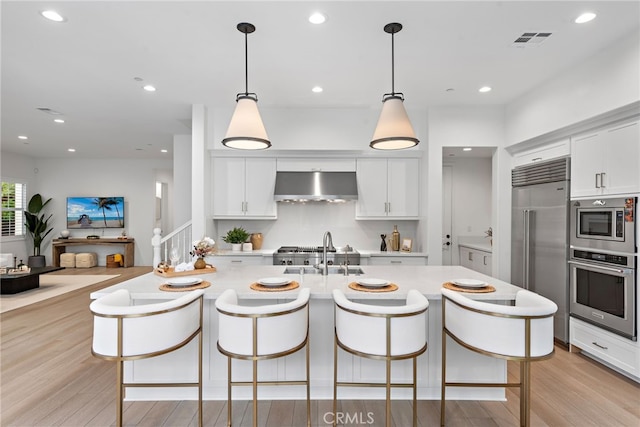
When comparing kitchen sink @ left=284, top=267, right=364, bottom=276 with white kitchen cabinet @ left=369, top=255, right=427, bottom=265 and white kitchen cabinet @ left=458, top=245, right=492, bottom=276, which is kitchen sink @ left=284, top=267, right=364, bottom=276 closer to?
white kitchen cabinet @ left=369, top=255, right=427, bottom=265

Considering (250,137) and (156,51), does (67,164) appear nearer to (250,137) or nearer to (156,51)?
(156,51)

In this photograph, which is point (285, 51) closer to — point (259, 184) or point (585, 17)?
point (259, 184)

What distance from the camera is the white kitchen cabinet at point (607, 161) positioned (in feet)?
9.16

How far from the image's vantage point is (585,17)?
2.47 meters

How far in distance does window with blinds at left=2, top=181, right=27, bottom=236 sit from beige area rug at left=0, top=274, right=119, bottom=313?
187 cm

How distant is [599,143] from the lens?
3098mm

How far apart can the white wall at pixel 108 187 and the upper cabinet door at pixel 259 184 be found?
502 centimetres

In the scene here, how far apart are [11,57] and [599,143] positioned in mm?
5419

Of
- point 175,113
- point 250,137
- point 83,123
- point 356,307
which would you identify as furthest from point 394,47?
point 83,123

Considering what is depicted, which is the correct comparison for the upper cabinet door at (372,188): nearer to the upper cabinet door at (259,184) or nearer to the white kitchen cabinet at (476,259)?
the upper cabinet door at (259,184)

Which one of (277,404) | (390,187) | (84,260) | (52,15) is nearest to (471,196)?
(390,187)

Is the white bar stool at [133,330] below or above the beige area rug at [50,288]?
above

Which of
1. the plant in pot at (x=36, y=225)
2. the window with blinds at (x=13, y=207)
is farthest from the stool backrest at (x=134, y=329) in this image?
the window with blinds at (x=13, y=207)

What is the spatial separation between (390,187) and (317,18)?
2.71m
